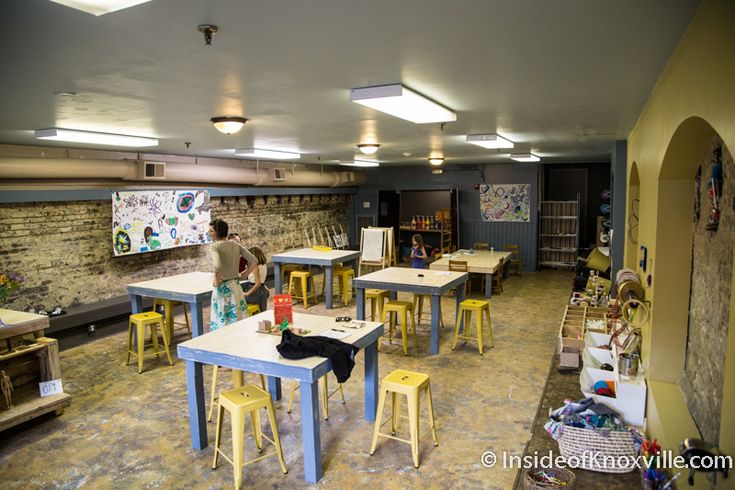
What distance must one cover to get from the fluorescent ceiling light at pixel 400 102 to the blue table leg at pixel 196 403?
2585 millimetres

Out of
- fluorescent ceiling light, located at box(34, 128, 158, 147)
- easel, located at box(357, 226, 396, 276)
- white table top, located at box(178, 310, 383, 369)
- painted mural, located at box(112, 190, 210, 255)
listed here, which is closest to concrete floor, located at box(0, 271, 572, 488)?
white table top, located at box(178, 310, 383, 369)

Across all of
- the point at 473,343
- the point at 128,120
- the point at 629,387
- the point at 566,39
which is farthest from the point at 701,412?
the point at 128,120

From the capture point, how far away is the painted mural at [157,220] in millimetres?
8023

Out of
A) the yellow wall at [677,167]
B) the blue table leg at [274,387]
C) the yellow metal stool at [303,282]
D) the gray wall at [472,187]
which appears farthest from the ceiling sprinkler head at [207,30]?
the gray wall at [472,187]

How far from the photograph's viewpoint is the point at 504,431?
4496 millimetres

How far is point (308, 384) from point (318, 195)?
10.7m

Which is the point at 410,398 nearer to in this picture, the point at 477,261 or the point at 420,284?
the point at 420,284

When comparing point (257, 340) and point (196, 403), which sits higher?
point (257, 340)

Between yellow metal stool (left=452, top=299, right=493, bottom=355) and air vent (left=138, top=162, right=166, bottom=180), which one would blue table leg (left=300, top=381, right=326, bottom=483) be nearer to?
yellow metal stool (left=452, top=299, right=493, bottom=355)

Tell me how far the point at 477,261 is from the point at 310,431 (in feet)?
23.6

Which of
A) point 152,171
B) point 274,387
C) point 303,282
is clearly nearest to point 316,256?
point 303,282

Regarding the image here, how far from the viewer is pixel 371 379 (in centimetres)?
464

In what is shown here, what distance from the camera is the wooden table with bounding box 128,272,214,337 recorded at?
628 centimetres

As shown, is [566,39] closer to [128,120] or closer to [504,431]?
[504,431]
